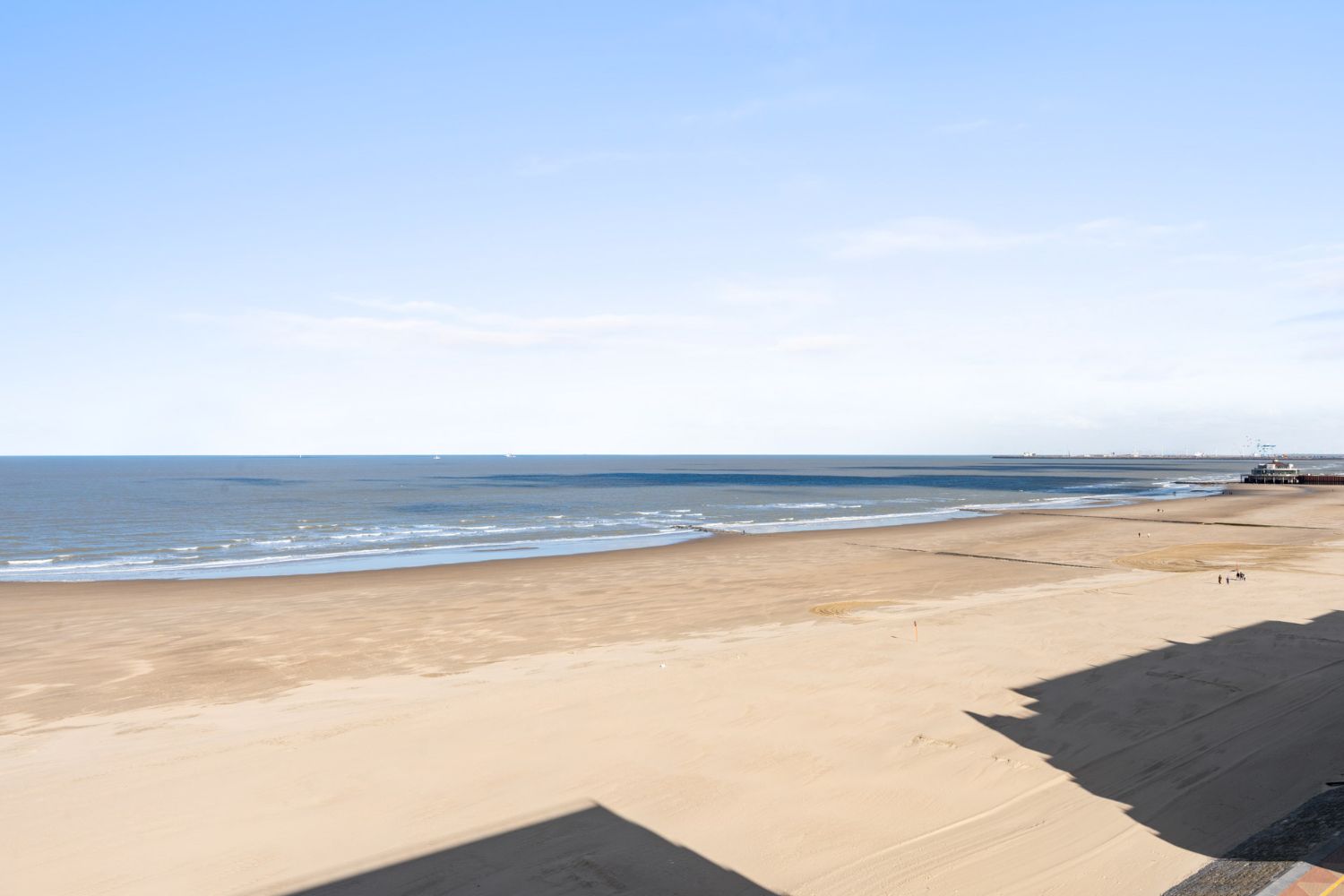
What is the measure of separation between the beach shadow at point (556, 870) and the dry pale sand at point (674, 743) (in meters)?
Result: 0.04

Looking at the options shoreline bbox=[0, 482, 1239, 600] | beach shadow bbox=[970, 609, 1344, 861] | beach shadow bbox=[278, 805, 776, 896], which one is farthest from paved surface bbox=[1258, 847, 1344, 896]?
shoreline bbox=[0, 482, 1239, 600]

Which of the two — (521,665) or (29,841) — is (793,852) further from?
(521,665)

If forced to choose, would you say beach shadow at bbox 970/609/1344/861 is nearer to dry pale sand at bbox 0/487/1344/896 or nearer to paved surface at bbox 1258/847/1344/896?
dry pale sand at bbox 0/487/1344/896

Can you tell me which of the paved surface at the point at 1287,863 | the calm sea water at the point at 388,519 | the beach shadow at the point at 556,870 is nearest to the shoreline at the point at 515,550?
the calm sea water at the point at 388,519

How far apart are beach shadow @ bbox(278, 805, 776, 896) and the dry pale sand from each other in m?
0.04

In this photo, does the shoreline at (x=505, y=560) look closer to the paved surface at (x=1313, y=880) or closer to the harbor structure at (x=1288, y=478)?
the paved surface at (x=1313, y=880)

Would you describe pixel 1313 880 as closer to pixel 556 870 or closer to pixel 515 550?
pixel 556 870

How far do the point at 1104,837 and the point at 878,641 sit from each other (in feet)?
30.7

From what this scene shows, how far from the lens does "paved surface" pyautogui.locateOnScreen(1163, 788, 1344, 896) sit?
7270 millimetres

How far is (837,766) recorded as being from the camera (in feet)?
36.9

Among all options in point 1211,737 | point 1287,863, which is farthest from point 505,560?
point 1287,863

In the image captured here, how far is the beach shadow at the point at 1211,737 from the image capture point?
9.24 metres

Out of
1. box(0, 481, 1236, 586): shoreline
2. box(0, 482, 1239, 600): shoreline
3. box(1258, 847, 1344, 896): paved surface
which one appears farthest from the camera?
box(0, 481, 1236, 586): shoreline

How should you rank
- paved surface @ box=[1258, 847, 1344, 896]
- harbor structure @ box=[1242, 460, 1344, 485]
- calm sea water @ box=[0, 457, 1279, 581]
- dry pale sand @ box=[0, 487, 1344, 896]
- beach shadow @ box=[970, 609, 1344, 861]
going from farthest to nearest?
harbor structure @ box=[1242, 460, 1344, 485] < calm sea water @ box=[0, 457, 1279, 581] < beach shadow @ box=[970, 609, 1344, 861] < dry pale sand @ box=[0, 487, 1344, 896] < paved surface @ box=[1258, 847, 1344, 896]
